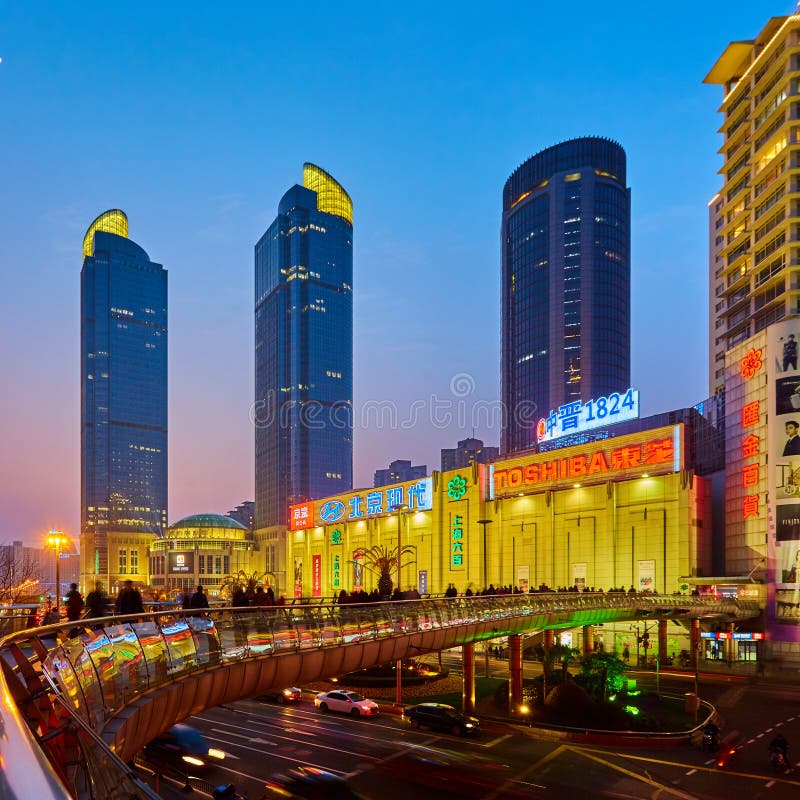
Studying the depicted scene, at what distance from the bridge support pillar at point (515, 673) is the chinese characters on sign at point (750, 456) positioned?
34823 mm

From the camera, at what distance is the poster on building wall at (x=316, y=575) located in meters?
123

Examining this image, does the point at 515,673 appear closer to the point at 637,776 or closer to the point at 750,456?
the point at 637,776

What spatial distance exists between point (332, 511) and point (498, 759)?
90363 mm

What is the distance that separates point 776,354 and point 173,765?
60514 mm

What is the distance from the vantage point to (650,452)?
76.1m

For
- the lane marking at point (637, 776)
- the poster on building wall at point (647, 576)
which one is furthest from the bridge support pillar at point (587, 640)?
the lane marking at point (637, 776)

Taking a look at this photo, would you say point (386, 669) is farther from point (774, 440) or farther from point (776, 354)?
point (776, 354)

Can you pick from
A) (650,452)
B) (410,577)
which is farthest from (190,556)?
(650,452)

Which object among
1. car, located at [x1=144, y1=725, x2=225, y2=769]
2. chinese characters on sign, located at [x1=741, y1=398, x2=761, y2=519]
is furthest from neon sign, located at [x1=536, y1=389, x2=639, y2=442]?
car, located at [x1=144, y1=725, x2=225, y2=769]

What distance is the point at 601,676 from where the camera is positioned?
43.4 metres

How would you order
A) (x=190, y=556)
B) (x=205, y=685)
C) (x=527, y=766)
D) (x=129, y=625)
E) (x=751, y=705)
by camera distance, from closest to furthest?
(x=129, y=625) → (x=205, y=685) → (x=527, y=766) → (x=751, y=705) → (x=190, y=556)

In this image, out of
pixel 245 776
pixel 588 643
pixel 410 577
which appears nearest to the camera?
pixel 245 776

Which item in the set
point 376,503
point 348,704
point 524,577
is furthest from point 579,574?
point 348,704

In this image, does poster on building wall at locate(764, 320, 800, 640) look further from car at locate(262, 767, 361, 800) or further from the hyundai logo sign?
the hyundai logo sign
